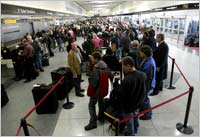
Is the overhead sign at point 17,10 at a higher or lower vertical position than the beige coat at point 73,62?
higher

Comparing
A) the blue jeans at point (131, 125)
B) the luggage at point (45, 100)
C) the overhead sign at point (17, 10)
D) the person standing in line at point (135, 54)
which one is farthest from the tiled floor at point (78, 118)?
the overhead sign at point (17, 10)

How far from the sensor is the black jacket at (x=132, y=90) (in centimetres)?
247

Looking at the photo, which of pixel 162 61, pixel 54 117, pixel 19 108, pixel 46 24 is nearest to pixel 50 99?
pixel 54 117

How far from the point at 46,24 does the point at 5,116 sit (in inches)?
377

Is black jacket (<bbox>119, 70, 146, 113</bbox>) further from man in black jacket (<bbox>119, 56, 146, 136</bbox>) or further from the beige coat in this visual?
the beige coat

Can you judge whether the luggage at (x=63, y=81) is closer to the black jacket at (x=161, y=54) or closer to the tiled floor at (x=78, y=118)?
the tiled floor at (x=78, y=118)

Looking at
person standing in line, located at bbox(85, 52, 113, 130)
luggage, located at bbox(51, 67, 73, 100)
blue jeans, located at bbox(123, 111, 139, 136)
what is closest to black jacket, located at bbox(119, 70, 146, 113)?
blue jeans, located at bbox(123, 111, 139, 136)

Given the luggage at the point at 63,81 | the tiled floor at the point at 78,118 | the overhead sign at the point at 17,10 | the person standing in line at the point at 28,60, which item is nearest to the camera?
the tiled floor at the point at 78,118

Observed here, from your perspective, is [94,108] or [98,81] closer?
[98,81]

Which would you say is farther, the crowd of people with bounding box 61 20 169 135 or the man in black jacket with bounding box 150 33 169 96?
the man in black jacket with bounding box 150 33 169 96

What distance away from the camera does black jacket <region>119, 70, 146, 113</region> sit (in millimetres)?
2469

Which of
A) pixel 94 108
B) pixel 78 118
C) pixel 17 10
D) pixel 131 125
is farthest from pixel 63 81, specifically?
pixel 17 10

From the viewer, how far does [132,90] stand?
8.24ft

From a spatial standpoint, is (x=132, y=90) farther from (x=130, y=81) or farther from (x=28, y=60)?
(x=28, y=60)
